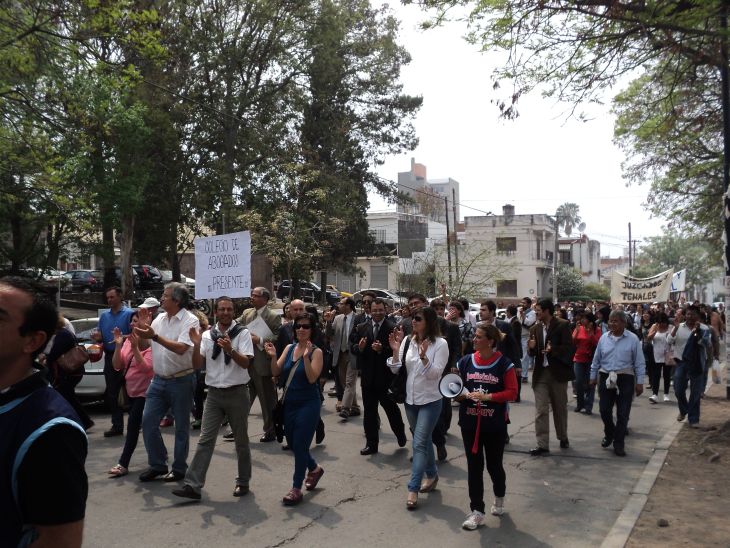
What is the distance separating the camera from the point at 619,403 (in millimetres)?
8805

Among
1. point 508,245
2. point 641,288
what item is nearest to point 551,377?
point 641,288

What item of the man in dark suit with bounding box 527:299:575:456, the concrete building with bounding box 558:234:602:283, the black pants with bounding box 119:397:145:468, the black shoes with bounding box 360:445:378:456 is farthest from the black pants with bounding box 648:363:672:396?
the concrete building with bounding box 558:234:602:283

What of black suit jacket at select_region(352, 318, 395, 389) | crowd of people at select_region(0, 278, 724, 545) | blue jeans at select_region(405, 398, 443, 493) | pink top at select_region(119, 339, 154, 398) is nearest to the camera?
crowd of people at select_region(0, 278, 724, 545)

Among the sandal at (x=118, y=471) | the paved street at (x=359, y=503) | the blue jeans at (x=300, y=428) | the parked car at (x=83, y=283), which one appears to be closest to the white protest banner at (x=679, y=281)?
the paved street at (x=359, y=503)

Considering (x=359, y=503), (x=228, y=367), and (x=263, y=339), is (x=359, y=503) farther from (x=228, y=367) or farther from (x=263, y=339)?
(x=263, y=339)

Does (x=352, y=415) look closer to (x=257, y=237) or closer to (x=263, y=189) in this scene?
(x=257, y=237)

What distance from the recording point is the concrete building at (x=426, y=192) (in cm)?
6462

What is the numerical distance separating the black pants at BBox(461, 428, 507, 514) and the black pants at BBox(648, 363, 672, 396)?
918 centimetres

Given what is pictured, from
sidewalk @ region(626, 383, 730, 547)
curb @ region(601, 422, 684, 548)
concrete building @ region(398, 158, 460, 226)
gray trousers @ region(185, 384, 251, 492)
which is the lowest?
sidewalk @ region(626, 383, 730, 547)

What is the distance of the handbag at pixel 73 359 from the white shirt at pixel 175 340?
3.59 ft

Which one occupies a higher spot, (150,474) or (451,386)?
(451,386)

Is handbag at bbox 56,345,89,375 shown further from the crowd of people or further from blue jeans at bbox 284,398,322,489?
blue jeans at bbox 284,398,322,489

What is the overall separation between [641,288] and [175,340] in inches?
839

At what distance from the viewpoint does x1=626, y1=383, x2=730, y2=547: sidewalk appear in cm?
568
